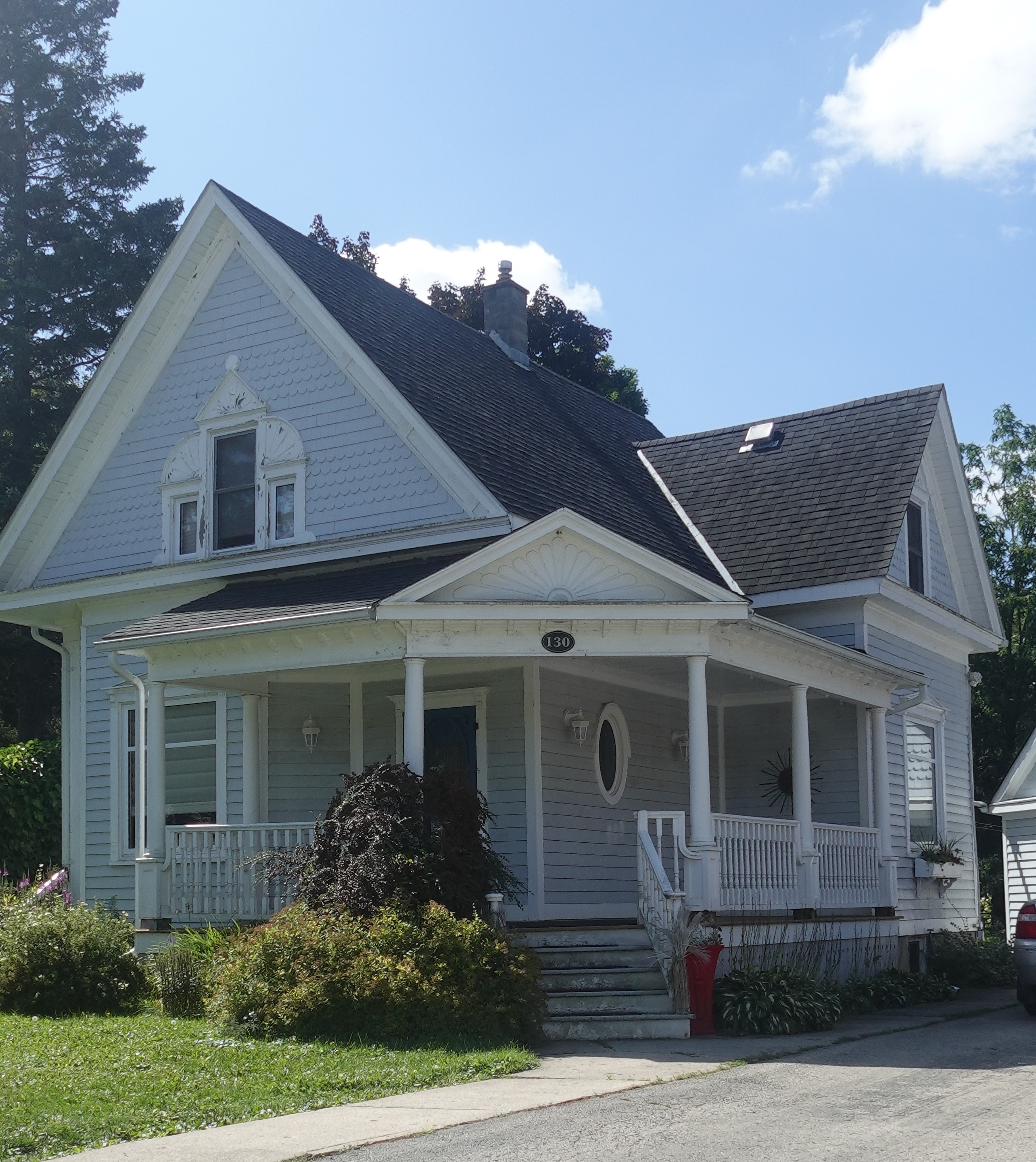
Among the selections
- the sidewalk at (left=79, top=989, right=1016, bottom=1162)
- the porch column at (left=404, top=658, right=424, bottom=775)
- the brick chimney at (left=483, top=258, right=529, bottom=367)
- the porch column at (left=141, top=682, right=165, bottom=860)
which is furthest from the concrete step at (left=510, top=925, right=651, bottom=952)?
the brick chimney at (left=483, top=258, right=529, bottom=367)

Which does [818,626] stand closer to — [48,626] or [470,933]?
[470,933]

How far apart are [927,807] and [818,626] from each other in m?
3.82

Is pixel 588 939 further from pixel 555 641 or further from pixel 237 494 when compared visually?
pixel 237 494

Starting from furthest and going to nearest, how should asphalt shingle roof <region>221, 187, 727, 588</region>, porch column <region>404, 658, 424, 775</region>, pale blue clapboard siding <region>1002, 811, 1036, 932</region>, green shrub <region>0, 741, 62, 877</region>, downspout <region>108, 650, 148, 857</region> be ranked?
pale blue clapboard siding <region>1002, 811, 1036, 932</region> → green shrub <region>0, 741, 62, 877</region> → asphalt shingle roof <region>221, 187, 727, 588</region> → downspout <region>108, 650, 148, 857</region> → porch column <region>404, 658, 424, 775</region>

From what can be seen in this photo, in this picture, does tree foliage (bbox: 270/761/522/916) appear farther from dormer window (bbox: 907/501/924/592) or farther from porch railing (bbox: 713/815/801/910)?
dormer window (bbox: 907/501/924/592)

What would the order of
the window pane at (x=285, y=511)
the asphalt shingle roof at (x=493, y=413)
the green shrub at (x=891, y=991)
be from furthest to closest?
the window pane at (x=285, y=511) < the asphalt shingle roof at (x=493, y=413) < the green shrub at (x=891, y=991)

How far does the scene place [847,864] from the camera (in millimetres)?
15727

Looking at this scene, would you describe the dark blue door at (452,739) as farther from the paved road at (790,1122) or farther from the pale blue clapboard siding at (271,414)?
the paved road at (790,1122)

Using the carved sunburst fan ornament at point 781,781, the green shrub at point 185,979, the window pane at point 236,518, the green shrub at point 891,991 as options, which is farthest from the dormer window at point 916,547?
the green shrub at point 185,979

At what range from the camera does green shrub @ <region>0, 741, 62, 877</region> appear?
20.2m

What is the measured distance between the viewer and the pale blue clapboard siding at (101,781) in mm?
17328

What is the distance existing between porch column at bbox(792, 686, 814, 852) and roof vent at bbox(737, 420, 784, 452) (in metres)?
6.36

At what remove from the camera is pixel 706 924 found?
1222 cm

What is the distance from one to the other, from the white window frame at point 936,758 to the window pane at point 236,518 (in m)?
8.73
